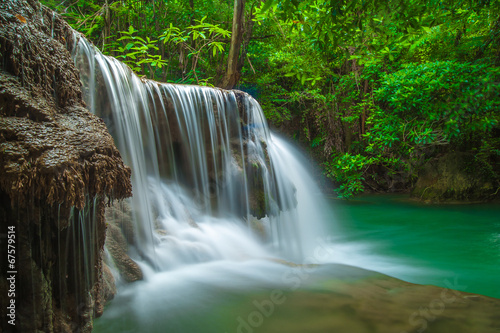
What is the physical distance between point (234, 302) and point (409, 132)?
6917 mm

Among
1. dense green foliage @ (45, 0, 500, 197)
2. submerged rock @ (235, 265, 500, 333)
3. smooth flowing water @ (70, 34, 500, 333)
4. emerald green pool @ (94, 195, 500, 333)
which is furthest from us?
dense green foliage @ (45, 0, 500, 197)

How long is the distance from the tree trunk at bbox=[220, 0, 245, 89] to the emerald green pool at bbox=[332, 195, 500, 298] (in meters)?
5.05

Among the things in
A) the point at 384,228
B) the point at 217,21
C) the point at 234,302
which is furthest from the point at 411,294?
the point at 217,21

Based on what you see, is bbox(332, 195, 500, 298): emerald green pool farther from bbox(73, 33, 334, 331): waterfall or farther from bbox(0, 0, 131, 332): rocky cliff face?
bbox(0, 0, 131, 332): rocky cliff face

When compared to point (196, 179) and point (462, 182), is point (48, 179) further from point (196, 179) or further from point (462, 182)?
point (462, 182)

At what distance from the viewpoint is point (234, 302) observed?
3.54m

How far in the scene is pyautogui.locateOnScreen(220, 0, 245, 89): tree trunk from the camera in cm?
819

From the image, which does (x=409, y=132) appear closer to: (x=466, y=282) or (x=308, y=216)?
(x=308, y=216)

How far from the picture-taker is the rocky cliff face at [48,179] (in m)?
1.90

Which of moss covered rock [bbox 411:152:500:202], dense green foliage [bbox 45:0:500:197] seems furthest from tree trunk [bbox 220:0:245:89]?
moss covered rock [bbox 411:152:500:202]

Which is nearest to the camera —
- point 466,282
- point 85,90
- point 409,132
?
point 85,90

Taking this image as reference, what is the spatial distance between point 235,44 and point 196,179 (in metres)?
4.17

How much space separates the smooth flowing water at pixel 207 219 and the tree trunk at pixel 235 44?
1.91 m

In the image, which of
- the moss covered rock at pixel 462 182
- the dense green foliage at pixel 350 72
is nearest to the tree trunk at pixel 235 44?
the dense green foliage at pixel 350 72
